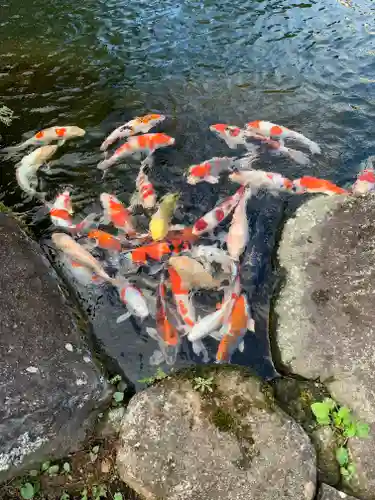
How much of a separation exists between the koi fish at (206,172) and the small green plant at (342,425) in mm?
3418

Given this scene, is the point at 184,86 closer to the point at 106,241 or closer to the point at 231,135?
the point at 231,135

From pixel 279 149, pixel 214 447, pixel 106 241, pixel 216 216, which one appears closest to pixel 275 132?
pixel 279 149

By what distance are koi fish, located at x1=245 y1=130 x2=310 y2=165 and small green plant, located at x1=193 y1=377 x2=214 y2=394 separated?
399 centimetres

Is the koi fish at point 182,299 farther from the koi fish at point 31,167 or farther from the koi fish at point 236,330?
the koi fish at point 31,167

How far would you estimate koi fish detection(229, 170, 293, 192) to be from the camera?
6.30 meters

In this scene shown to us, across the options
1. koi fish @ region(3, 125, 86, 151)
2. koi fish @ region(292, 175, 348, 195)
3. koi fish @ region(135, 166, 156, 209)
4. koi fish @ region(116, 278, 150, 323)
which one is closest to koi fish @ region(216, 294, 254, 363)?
koi fish @ region(116, 278, 150, 323)

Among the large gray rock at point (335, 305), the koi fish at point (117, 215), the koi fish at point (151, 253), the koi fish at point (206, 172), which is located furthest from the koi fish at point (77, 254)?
the large gray rock at point (335, 305)

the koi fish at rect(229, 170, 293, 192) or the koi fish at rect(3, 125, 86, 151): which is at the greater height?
the koi fish at rect(3, 125, 86, 151)

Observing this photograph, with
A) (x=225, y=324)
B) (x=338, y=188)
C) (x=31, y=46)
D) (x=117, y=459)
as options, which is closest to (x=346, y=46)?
(x=338, y=188)

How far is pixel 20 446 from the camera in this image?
378 cm

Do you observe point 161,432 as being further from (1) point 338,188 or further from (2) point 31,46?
(2) point 31,46

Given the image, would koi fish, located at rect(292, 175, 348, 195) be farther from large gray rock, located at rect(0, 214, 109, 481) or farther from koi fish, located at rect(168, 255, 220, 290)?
large gray rock, located at rect(0, 214, 109, 481)

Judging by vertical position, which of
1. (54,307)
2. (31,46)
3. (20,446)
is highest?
(31,46)

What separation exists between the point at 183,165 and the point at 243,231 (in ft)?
5.64
